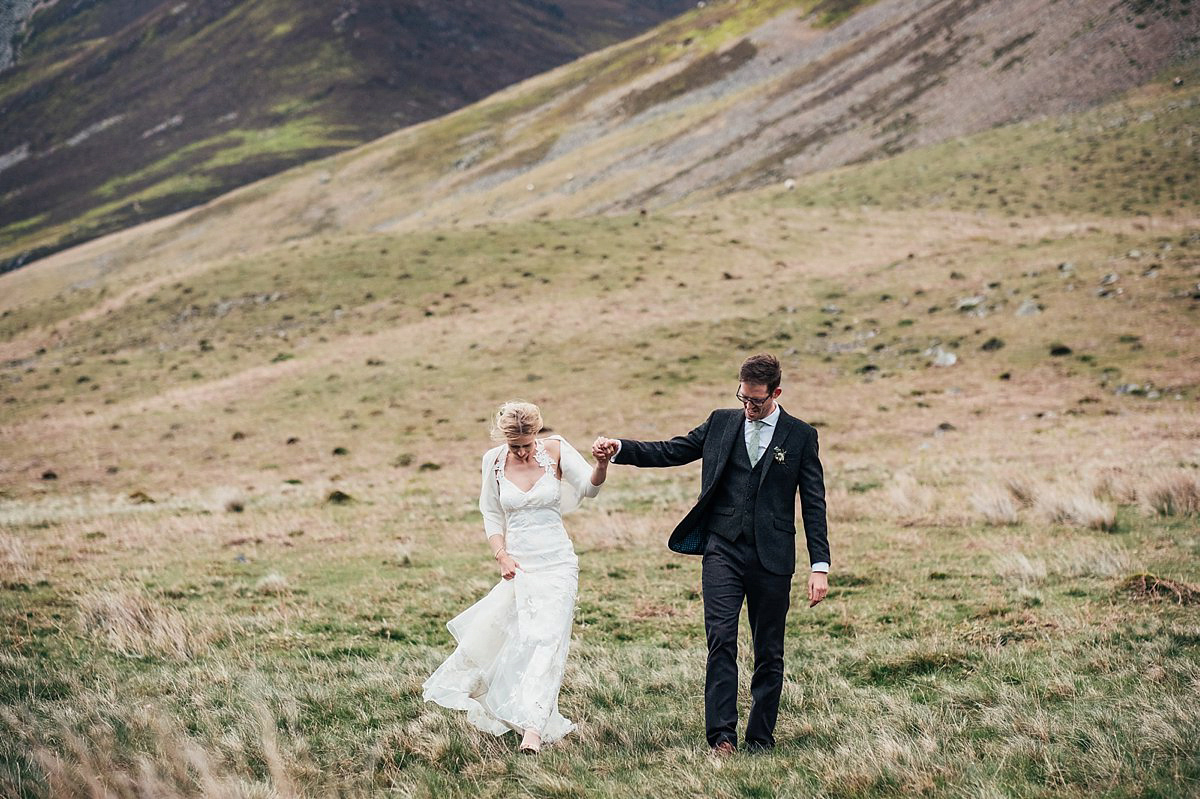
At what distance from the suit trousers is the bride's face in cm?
178

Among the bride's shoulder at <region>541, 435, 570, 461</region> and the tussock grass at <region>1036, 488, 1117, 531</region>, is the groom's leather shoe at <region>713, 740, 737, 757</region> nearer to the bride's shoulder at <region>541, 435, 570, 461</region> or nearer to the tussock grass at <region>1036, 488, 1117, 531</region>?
the bride's shoulder at <region>541, 435, 570, 461</region>

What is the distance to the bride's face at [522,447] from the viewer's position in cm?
726

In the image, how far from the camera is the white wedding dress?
697cm

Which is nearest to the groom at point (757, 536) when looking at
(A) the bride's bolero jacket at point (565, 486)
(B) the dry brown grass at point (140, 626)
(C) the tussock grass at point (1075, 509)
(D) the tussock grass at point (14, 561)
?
(A) the bride's bolero jacket at point (565, 486)

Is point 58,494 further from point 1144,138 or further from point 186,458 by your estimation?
point 1144,138

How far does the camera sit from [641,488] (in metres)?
22.1

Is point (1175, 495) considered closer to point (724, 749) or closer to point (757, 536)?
point (757, 536)

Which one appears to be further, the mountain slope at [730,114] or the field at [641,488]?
the mountain slope at [730,114]

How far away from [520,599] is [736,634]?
1901mm

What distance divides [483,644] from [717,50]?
142 meters

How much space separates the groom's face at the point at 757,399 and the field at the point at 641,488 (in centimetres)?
254

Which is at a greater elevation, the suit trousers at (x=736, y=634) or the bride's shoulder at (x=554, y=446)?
the bride's shoulder at (x=554, y=446)

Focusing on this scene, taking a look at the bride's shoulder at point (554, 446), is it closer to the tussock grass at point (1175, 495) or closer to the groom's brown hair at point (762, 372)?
the groom's brown hair at point (762, 372)

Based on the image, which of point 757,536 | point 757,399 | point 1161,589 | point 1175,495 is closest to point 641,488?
point 1175,495
